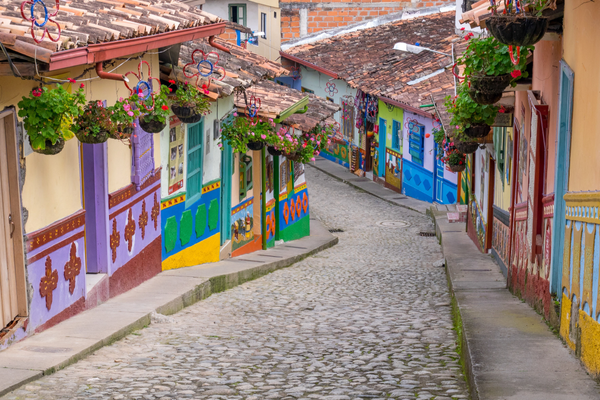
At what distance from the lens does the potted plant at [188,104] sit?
10.2m

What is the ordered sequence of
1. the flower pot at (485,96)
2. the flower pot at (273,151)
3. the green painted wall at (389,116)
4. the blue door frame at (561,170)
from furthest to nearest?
1. the green painted wall at (389,116)
2. the flower pot at (273,151)
3. the flower pot at (485,96)
4. the blue door frame at (561,170)

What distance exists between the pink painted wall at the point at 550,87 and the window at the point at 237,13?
2325 cm

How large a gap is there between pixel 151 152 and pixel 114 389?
15.8 ft

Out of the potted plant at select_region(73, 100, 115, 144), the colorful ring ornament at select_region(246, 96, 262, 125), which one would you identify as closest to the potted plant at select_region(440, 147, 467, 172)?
the colorful ring ornament at select_region(246, 96, 262, 125)

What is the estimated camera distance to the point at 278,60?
1334 inches

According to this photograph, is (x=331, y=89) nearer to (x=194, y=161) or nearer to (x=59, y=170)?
(x=194, y=161)

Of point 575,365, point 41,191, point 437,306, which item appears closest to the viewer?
point 575,365

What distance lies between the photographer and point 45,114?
6.40m

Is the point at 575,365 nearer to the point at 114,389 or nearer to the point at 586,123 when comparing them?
the point at 586,123

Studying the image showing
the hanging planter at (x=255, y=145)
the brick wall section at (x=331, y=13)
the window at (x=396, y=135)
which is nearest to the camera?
the hanging planter at (x=255, y=145)

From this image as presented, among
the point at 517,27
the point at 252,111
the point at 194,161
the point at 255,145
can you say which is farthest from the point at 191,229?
the point at 517,27

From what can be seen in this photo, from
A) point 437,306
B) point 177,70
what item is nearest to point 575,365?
point 437,306

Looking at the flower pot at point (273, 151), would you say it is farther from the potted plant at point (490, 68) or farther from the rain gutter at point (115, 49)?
the potted plant at point (490, 68)

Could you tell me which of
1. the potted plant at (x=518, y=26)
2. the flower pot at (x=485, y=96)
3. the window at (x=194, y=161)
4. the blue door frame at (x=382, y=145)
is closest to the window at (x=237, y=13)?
the blue door frame at (x=382, y=145)
